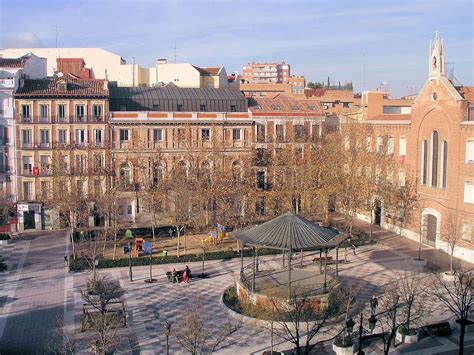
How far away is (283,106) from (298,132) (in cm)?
344

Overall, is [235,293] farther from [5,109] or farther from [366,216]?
[5,109]

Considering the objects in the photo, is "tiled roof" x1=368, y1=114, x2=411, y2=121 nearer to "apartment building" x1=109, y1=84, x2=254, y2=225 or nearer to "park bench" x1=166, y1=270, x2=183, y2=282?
"apartment building" x1=109, y1=84, x2=254, y2=225

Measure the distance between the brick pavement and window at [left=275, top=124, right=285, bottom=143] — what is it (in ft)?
69.5

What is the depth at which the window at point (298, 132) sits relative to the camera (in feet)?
178

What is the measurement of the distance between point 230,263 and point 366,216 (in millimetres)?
19486

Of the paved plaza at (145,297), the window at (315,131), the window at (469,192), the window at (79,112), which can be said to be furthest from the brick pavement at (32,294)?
the window at (469,192)

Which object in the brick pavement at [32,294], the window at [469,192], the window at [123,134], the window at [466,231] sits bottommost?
the brick pavement at [32,294]

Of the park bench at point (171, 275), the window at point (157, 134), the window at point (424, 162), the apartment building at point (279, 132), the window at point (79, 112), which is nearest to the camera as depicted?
the park bench at point (171, 275)

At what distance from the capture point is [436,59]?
4191cm

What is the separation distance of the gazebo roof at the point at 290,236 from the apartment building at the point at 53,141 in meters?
25.4

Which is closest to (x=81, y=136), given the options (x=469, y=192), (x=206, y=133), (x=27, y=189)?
(x=27, y=189)

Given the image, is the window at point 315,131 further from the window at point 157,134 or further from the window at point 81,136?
the window at point 81,136

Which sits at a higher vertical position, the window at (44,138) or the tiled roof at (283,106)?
the tiled roof at (283,106)

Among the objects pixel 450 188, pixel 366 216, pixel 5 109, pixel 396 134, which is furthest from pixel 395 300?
pixel 5 109
